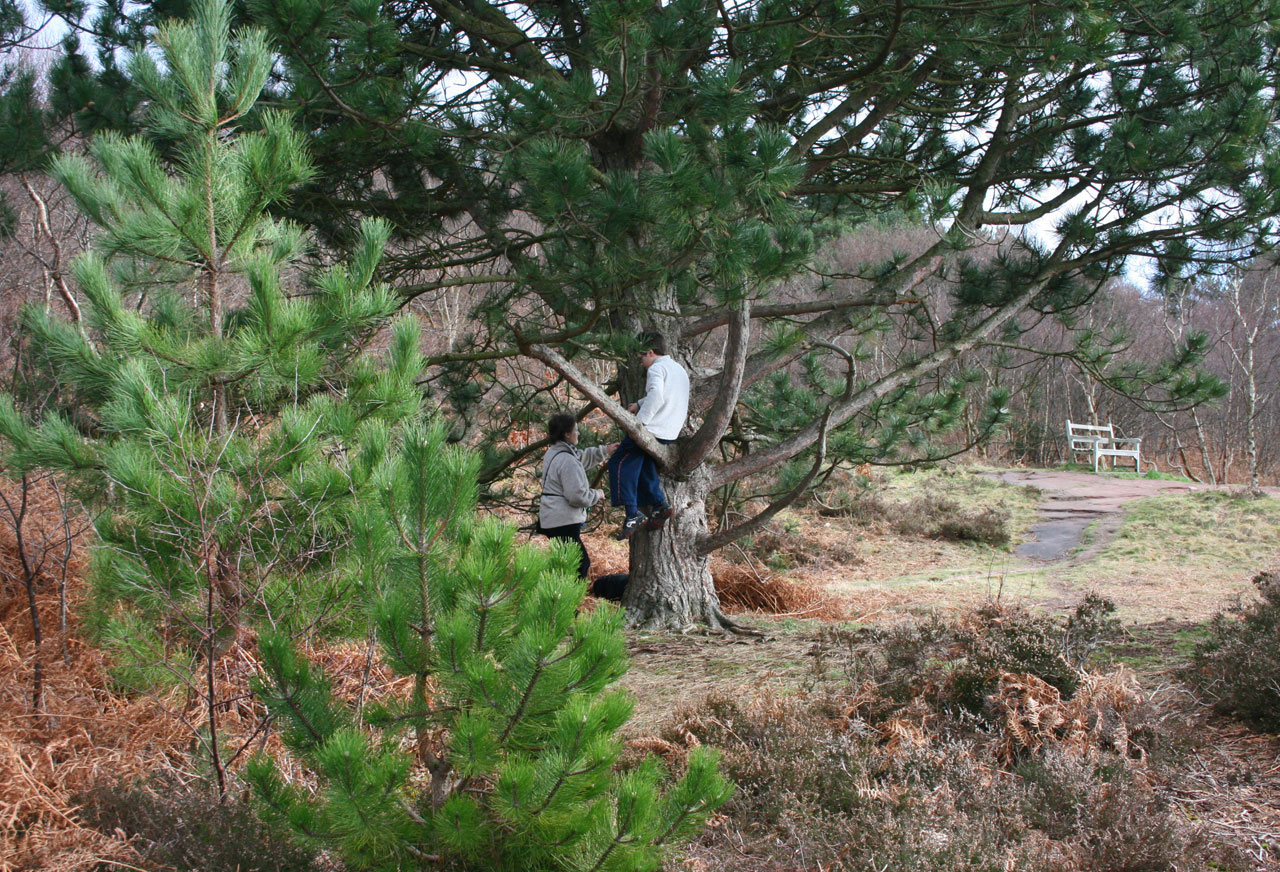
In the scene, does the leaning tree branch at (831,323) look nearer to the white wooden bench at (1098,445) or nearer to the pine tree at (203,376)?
the pine tree at (203,376)

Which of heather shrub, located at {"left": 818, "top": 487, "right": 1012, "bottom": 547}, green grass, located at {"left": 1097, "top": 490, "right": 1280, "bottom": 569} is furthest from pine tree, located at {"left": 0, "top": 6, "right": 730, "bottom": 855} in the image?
heather shrub, located at {"left": 818, "top": 487, "right": 1012, "bottom": 547}

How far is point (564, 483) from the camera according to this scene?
616cm

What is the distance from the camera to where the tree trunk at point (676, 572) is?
6695 millimetres

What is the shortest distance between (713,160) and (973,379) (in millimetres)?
3834

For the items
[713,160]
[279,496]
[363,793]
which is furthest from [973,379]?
[363,793]

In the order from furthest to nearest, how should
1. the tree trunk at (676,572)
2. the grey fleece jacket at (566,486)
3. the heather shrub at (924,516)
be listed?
1. the heather shrub at (924,516)
2. the tree trunk at (676,572)
3. the grey fleece jacket at (566,486)

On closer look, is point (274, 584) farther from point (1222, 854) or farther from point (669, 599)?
point (669, 599)

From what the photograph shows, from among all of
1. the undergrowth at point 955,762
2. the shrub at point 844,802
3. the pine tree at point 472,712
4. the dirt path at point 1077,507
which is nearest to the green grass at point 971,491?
the dirt path at point 1077,507

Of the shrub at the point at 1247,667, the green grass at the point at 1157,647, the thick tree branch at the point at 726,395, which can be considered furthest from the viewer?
the thick tree branch at the point at 726,395

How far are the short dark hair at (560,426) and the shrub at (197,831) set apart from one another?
3.53 m

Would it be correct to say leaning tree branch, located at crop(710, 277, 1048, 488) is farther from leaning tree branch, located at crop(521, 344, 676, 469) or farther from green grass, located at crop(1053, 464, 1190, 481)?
green grass, located at crop(1053, 464, 1190, 481)

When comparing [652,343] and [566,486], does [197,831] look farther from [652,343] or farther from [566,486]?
[652,343]

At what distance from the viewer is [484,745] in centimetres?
235

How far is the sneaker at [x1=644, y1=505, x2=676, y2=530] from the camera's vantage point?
6.45m
